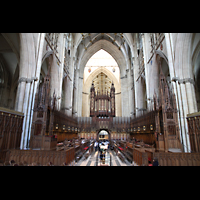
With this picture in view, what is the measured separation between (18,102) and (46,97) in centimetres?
180

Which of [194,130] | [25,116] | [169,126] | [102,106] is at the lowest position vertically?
[194,130]

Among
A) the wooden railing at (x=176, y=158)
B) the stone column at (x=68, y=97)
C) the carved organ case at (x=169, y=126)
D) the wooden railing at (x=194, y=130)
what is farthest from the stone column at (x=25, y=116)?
the stone column at (x=68, y=97)

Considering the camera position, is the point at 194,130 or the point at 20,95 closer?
the point at 194,130

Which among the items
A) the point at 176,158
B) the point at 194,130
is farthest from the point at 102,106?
the point at 176,158

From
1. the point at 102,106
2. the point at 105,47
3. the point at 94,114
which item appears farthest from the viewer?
the point at 105,47

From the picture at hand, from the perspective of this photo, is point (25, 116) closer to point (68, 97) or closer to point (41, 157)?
point (41, 157)

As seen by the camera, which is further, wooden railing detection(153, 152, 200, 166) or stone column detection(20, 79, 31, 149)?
stone column detection(20, 79, 31, 149)

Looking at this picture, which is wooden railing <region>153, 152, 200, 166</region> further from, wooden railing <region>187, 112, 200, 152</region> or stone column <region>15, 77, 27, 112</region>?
stone column <region>15, 77, 27, 112</region>

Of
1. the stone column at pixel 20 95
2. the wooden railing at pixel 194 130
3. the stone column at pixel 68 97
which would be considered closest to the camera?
the wooden railing at pixel 194 130

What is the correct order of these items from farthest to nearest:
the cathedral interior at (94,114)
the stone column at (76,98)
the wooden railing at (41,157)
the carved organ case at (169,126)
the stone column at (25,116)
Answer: the stone column at (76,98)
the carved organ case at (169,126)
the stone column at (25,116)
the cathedral interior at (94,114)
the wooden railing at (41,157)

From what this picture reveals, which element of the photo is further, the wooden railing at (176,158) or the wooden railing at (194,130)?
the wooden railing at (194,130)

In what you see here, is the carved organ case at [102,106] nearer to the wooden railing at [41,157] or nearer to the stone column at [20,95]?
the stone column at [20,95]

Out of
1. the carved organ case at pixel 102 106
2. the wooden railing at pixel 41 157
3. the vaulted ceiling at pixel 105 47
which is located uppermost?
the vaulted ceiling at pixel 105 47

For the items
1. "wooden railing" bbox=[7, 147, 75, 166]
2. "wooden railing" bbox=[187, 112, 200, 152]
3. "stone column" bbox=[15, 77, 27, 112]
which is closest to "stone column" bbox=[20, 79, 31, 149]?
"stone column" bbox=[15, 77, 27, 112]
